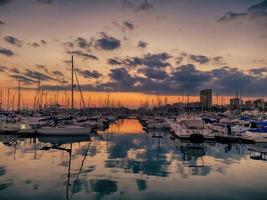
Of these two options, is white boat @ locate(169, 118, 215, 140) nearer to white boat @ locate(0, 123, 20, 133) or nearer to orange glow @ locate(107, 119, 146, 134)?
orange glow @ locate(107, 119, 146, 134)

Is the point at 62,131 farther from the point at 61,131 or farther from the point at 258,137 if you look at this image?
the point at 258,137

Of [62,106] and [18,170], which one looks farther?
[62,106]

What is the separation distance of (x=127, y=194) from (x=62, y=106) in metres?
105

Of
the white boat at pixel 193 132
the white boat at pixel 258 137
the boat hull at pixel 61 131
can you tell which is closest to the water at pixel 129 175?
the white boat at pixel 258 137

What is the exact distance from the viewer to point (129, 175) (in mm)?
20062

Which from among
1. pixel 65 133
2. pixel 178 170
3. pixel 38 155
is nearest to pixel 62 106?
pixel 65 133

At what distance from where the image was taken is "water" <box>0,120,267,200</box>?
632 inches

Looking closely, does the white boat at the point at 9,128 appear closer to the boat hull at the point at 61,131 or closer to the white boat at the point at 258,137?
the boat hull at the point at 61,131

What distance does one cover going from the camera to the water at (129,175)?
16.1 m

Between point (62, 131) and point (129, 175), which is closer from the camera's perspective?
point (129, 175)

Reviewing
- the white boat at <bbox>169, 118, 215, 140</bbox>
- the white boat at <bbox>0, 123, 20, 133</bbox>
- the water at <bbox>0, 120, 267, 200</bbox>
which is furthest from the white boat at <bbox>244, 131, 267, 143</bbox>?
the white boat at <bbox>0, 123, 20, 133</bbox>

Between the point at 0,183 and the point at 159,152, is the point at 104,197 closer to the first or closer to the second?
the point at 0,183

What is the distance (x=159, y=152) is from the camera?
31.4 meters

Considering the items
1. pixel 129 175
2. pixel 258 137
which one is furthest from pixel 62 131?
pixel 258 137
